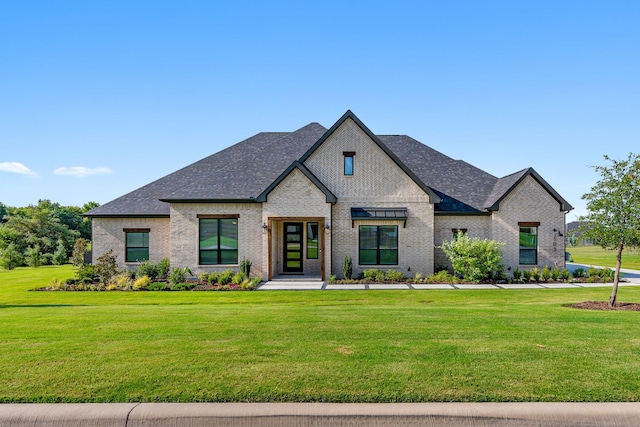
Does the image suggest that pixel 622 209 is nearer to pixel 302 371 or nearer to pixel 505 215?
pixel 505 215

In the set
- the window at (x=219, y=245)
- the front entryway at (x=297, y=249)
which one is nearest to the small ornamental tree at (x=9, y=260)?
the window at (x=219, y=245)

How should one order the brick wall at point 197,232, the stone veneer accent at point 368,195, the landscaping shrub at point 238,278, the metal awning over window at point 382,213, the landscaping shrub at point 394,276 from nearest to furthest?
the landscaping shrub at point 238,278, the landscaping shrub at point 394,276, the metal awning over window at point 382,213, the stone veneer accent at point 368,195, the brick wall at point 197,232

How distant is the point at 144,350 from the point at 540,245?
20.4 metres

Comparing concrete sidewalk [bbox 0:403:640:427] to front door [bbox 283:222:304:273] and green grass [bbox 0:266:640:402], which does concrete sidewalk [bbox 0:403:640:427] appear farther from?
front door [bbox 283:222:304:273]

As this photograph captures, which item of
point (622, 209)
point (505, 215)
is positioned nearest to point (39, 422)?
point (622, 209)

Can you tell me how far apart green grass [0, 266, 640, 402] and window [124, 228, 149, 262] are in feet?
38.7

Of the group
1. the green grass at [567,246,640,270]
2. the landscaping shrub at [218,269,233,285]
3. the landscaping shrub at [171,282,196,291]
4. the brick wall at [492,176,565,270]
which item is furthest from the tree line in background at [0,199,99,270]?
the green grass at [567,246,640,270]

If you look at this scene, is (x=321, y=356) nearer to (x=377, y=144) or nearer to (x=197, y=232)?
(x=377, y=144)

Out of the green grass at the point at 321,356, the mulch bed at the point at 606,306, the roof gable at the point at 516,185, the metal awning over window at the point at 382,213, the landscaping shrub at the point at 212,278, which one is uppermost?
the roof gable at the point at 516,185

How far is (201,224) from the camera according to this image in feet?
67.3

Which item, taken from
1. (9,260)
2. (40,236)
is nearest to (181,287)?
(9,260)

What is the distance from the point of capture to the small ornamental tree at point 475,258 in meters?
18.7

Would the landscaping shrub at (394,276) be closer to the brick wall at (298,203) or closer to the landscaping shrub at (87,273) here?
the brick wall at (298,203)

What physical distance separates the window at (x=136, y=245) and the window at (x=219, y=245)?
3500 millimetres
